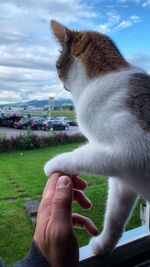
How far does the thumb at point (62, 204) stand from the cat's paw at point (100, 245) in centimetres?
34

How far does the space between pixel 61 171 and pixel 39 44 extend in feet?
1.58

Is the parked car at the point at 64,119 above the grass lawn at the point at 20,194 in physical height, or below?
above

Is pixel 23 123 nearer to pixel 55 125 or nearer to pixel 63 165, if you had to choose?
pixel 55 125

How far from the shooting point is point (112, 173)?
587 millimetres

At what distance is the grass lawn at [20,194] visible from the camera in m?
0.96

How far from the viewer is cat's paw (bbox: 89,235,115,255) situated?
2.95 feet

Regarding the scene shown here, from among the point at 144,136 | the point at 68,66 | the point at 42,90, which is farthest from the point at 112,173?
the point at 42,90

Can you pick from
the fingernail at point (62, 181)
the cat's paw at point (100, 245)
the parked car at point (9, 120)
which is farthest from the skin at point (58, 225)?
the parked car at point (9, 120)

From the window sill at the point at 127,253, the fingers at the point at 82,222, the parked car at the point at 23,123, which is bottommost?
the window sill at the point at 127,253

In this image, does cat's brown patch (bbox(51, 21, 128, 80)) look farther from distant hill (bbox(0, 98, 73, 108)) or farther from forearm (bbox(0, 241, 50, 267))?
forearm (bbox(0, 241, 50, 267))

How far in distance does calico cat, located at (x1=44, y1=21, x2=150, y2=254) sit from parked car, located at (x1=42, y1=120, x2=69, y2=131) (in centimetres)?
26

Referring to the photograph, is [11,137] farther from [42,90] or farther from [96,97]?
[96,97]

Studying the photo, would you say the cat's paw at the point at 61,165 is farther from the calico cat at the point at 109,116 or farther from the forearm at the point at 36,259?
the forearm at the point at 36,259

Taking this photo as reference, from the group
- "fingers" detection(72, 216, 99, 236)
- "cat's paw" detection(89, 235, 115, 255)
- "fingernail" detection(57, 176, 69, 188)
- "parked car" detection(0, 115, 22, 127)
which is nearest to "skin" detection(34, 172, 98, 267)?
"fingernail" detection(57, 176, 69, 188)
